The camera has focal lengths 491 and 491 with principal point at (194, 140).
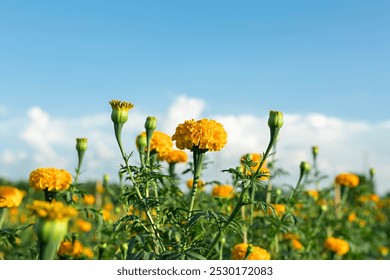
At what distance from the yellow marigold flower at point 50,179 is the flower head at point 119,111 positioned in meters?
0.78

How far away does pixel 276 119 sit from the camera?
2.41 meters

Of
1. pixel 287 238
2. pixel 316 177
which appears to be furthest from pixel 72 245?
pixel 316 177

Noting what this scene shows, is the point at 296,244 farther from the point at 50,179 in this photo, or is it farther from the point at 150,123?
the point at 50,179

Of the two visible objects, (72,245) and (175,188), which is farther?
(72,245)

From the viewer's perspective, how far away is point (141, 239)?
2.54 m

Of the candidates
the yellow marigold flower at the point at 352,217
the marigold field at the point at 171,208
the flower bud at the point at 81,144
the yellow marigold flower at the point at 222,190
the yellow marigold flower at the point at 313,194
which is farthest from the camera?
the yellow marigold flower at the point at 352,217

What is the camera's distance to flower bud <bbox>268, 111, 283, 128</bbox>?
7.91 feet

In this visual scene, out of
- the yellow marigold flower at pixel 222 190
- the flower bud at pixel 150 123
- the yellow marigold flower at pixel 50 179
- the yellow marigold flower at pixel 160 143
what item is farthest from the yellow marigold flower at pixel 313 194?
the yellow marigold flower at pixel 50 179

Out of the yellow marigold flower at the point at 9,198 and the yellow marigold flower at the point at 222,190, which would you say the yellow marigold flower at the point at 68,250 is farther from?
the yellow marigold flower at the point at 222,190

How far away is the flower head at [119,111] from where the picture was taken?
2484mm

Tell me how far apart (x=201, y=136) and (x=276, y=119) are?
0.40 m
